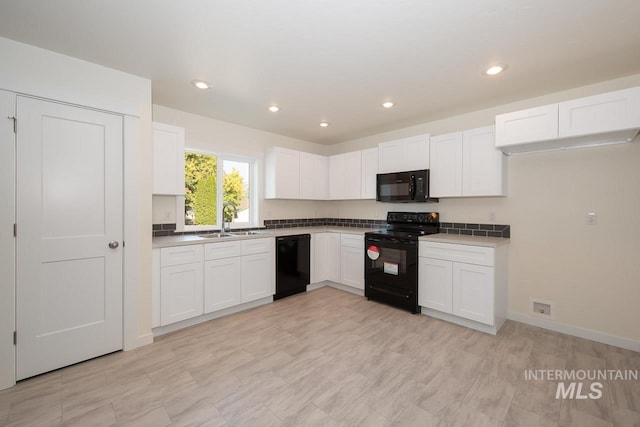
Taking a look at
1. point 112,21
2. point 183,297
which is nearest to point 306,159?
point 183,297

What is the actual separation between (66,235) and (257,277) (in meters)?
1.90

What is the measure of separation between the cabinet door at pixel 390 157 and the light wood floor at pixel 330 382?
6.81ft

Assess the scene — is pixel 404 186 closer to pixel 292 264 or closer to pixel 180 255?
pixel 292 264

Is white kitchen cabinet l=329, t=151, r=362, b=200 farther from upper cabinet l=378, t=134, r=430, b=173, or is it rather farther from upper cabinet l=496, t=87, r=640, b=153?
upper cabinet l=496, t=87, r=640, b=153

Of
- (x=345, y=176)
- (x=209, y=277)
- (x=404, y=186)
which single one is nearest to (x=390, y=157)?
(x=404, y=186)

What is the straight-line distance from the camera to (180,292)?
283 centimetres

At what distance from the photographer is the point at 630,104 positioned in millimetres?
2064

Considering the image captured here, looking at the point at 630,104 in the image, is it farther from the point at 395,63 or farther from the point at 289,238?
the point at 289,238

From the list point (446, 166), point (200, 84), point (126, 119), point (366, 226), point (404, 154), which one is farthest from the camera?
point (366, 226)

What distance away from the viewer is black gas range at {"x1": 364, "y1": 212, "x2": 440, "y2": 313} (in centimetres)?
329

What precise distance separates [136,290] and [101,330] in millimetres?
386

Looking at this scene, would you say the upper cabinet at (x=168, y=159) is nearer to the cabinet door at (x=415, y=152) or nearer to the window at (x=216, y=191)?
the window at (x=216, y=191)

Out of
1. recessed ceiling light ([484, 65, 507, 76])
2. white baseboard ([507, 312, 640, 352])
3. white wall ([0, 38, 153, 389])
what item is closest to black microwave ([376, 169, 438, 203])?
recessed ceiling light ([484, 65, 507, 76])

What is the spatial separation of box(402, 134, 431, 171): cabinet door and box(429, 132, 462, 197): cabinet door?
0.28 feet
